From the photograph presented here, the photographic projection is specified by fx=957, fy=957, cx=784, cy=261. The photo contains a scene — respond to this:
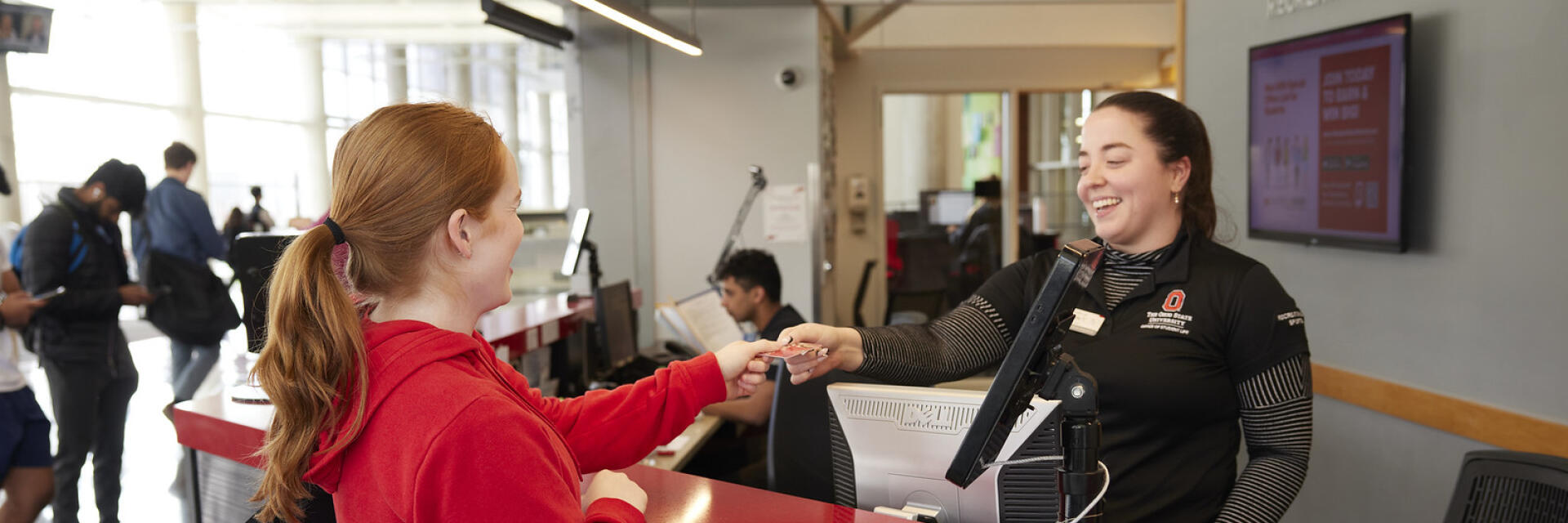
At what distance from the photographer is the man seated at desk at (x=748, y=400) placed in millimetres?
3250

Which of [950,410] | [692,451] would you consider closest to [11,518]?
[692,451]

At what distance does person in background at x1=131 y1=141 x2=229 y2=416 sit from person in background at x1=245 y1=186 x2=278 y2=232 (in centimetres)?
223

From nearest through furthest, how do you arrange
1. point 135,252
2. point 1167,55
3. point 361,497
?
point 361,497 < point 135,252 < point 1167,55

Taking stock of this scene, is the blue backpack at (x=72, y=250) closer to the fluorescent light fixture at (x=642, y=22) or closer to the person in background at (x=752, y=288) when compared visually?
the fluorescent light fixture at (x=642, y=22)

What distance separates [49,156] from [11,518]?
1748mm

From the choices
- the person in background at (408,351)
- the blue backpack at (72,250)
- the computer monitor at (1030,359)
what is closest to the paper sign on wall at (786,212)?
the blue backpack at (72,250)

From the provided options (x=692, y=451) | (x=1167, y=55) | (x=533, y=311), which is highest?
(x=1167, y=55)

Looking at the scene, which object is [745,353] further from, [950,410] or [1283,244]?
[1283,244]

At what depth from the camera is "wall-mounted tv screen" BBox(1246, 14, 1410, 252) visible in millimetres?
2547

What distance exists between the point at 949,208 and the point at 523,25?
678 cm

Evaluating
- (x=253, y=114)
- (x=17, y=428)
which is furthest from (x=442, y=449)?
(x=253, y=114)

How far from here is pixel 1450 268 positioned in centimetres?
249

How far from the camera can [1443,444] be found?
2.54m

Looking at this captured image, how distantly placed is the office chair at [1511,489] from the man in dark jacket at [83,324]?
4.04 metres
